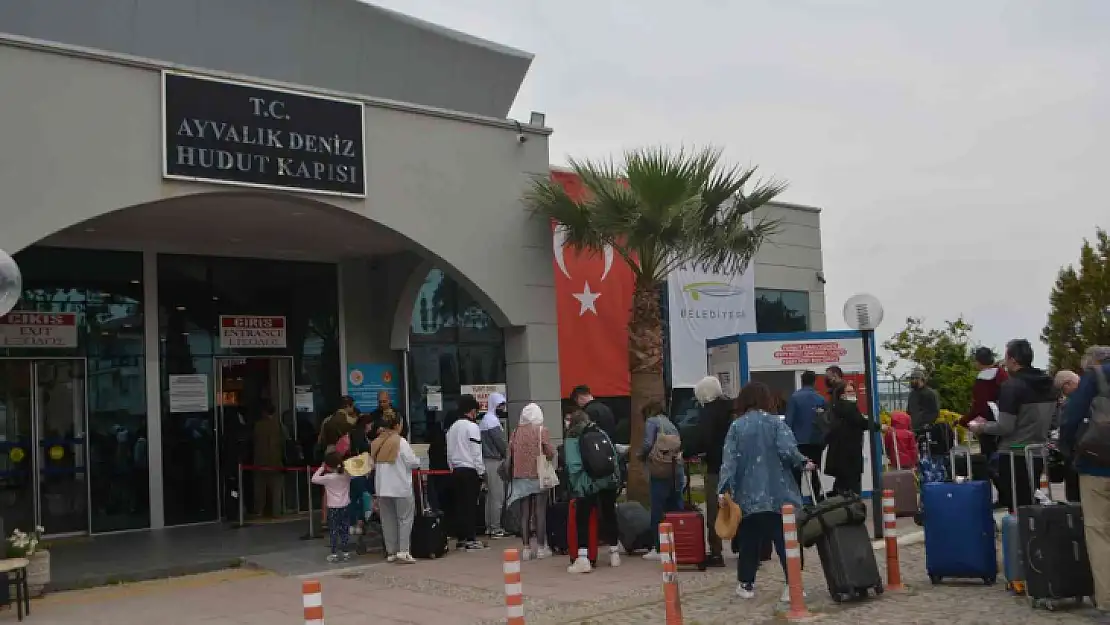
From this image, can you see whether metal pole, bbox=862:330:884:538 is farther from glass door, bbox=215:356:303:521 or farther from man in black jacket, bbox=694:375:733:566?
glass door, bbox=215:356:303:521

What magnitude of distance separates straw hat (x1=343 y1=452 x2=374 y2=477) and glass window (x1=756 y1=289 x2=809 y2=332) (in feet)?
43.7

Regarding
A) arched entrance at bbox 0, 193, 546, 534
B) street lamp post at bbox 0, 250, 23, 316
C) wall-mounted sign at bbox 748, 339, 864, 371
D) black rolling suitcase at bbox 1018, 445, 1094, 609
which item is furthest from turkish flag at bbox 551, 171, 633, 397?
black rolling suitcase at bbox 1018, 445, 1094, 609

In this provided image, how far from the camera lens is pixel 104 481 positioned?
1467 centimetres

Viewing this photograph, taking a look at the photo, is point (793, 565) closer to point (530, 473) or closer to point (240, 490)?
point (530, 473)

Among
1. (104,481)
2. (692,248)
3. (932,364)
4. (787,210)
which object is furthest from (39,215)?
(932,364)

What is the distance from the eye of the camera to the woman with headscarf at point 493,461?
43.2 ft

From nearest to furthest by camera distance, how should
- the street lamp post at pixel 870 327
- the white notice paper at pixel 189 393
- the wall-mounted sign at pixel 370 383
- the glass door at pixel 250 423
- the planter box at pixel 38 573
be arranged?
the planter box at pixel 38 573, the street lamp post at pixel 870 327, the white notice paper at pixel 189 393, the glass door at pixel 250 423, the wall-mounted sign at pixel 370 383

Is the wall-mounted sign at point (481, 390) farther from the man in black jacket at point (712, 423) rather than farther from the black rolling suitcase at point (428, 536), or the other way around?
the man in black jacket at point (712, 423)

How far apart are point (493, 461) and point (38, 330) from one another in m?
6.39

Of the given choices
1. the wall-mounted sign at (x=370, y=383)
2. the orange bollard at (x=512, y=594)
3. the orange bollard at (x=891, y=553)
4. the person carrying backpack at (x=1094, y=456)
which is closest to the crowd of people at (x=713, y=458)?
the person carrying backpack at (x=1094, y=456)

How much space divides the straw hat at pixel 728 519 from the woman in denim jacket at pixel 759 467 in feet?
0.34

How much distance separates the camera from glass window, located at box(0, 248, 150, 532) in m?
14.5

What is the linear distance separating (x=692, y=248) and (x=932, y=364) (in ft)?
55.4

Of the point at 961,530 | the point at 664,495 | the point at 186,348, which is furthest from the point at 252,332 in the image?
the point at 961,530
